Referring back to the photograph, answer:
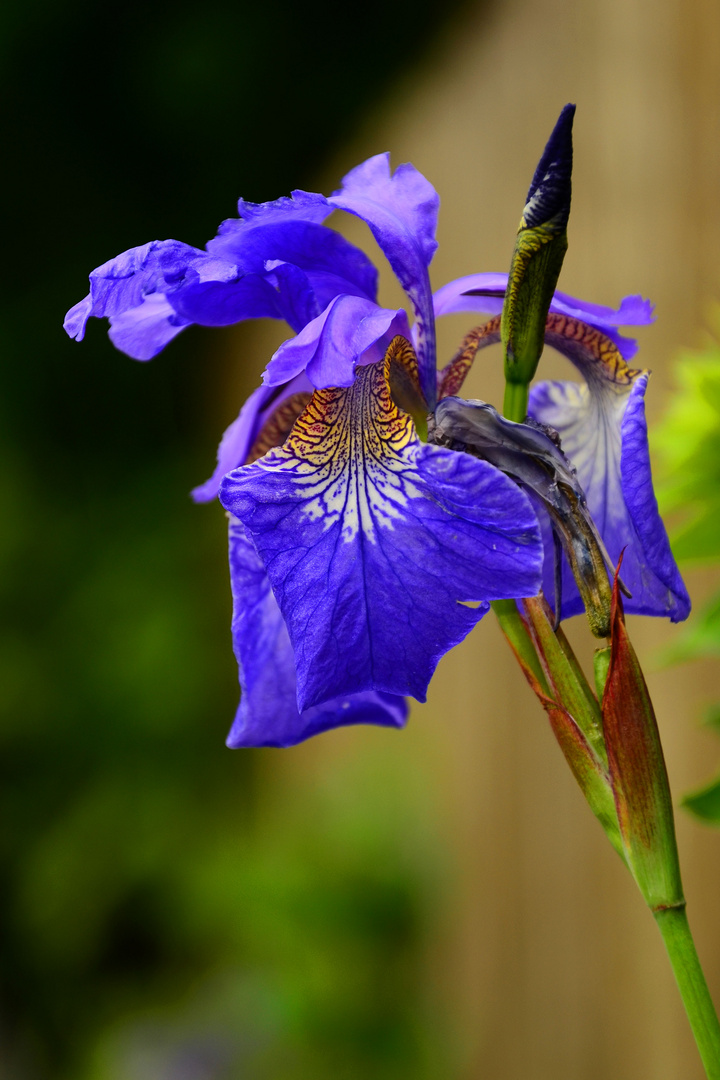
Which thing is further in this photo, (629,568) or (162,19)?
(162,19)

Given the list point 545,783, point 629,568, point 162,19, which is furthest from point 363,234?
point 629,568

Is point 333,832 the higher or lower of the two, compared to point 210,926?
higher

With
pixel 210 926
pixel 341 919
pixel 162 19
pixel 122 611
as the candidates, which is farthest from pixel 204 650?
pixel 162 19

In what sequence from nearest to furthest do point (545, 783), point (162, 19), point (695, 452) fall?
A: point (695, 452)
point (545, 783)
point (162, 19)

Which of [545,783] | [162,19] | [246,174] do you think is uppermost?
[162,19]

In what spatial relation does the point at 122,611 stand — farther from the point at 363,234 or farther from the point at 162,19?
the point at 162,19

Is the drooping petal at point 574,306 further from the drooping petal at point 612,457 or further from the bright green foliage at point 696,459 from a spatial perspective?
the bright green foliage at point 696,459

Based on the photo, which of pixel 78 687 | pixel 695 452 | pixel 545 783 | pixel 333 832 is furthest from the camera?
pixel 78 687
